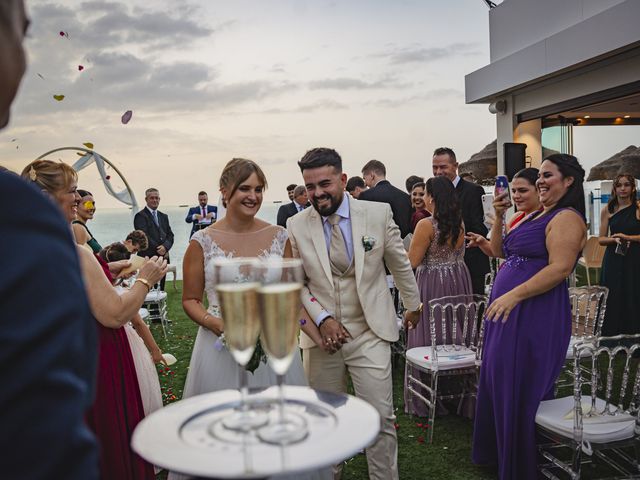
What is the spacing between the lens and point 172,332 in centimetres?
897

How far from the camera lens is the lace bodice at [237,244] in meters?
3.09

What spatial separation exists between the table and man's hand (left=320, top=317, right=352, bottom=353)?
1985 millimetres

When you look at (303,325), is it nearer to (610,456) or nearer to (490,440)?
(490,440)

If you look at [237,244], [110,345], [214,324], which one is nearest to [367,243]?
[237,244]

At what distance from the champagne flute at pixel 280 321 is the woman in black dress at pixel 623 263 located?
665cm

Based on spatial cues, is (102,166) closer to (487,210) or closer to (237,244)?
(487,210)

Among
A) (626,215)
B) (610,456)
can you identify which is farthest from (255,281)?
(626,215)

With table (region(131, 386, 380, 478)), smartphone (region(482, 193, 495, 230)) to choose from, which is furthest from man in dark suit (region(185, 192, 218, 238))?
table (region(131, 386, 380, 478))

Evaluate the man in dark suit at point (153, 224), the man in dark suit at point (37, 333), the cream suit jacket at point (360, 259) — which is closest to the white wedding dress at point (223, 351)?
the cream suit jacket at point (360, 259)

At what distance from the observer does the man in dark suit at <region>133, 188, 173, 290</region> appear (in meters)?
10.0

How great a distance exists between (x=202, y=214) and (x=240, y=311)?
11.9m

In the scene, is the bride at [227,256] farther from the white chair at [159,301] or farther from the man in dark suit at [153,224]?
the man in dark suit at [153,224]

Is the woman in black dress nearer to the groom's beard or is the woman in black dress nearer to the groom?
the groom

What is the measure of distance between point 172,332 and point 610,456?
22.1ft
